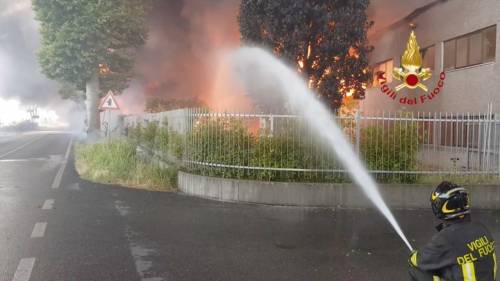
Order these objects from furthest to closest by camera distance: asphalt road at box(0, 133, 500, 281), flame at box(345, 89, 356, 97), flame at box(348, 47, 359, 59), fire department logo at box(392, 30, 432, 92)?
fire department logo at box(392, 30, 432, 92)
flame at box(345, 89, 356, 97)
flame at box(348, 47, 359, 59)
asphalt road at box(0, 133, 500, 281)

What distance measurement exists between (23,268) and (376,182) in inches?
249

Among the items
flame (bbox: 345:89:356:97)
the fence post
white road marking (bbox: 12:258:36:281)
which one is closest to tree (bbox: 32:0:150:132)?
flame (bbox: 345:89:356:97)

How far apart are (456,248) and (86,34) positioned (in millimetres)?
24424

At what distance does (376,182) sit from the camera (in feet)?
29.9

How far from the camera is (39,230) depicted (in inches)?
265

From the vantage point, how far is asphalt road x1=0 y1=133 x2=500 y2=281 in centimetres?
507

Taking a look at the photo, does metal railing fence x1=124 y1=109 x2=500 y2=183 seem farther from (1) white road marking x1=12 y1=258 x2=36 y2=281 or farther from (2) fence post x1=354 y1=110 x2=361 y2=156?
(1) white road marking x1=12 y1=258 x2=36 y2=281

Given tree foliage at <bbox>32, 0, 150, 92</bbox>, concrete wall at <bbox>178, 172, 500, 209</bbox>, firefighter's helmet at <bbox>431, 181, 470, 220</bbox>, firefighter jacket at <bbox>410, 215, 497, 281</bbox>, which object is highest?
tree foliage at <bbox>32, 0, 150, 92</bbox>

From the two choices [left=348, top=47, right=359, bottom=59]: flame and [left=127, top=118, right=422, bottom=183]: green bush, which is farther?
[left=348, top=47, right=359, bottom=59]: flame

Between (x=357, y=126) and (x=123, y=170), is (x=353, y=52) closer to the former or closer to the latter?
(x=357, y=126)

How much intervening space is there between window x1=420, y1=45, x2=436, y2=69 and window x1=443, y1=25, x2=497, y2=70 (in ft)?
2.61

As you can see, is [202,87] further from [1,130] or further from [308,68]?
[1,130]

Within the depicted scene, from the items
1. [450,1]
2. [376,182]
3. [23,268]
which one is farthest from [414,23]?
[23,268]

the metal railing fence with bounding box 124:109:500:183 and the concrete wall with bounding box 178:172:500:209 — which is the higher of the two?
the metal railing fence with bounding box 124:109:500:183
